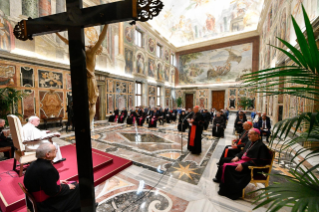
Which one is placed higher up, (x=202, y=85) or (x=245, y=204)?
(x=202, y=85)

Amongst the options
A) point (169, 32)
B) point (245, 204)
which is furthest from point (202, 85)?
point (245, 204)

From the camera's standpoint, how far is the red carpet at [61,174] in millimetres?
2135

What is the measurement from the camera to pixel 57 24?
4.34 ft

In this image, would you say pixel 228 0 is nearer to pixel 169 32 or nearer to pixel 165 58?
pixel 169 32

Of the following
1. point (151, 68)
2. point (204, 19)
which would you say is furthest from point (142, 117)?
point (204, 19)

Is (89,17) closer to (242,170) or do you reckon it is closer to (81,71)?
(81,71)

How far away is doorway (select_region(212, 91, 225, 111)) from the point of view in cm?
1887

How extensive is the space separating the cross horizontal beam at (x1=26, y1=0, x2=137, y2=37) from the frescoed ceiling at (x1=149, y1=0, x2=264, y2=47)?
14.0 m

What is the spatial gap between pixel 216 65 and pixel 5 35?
1980 cm

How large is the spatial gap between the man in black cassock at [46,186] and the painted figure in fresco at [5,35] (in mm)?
7349

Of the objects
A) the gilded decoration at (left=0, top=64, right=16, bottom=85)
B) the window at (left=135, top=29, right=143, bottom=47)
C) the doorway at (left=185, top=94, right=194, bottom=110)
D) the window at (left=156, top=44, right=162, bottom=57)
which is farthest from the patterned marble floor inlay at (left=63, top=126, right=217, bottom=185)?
the doorway at (left=185, top=94, right=194, bottom=110)

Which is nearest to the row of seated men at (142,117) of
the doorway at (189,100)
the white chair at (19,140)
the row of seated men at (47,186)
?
the white chair at (19,140)

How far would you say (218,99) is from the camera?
19156 mm

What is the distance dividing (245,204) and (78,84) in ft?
10.1
